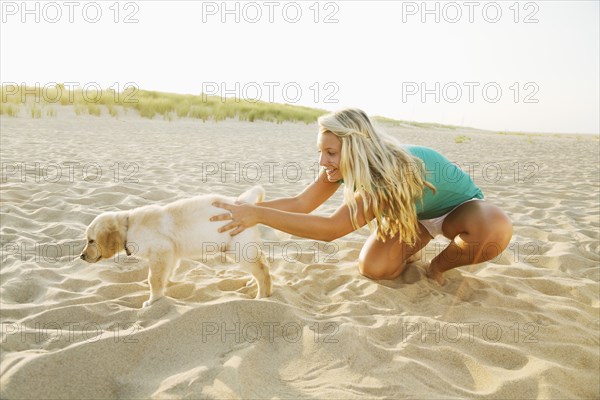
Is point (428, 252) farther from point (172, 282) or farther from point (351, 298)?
point (172, 282)

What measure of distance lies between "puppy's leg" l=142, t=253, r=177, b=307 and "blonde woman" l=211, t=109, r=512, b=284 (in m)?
0.53

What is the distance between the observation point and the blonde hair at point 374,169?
259 cm

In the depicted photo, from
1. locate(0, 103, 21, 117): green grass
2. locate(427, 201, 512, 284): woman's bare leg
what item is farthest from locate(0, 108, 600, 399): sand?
locate(0, 103, 21, 117): green grass

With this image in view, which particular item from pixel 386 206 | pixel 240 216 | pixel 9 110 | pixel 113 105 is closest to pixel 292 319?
pixel 240 216

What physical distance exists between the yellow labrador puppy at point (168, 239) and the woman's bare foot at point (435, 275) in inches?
50.2

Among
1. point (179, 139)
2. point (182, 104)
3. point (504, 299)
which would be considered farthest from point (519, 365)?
point (182, 104)

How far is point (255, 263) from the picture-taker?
2.82 meters

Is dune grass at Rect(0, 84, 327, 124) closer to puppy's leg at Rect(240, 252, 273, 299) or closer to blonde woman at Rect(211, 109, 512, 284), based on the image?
puppy's leg at Rect(240, 252, 273, 299)

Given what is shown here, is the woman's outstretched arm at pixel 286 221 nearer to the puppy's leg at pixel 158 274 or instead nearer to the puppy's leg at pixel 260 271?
the puppy's leg at pixel 260 271

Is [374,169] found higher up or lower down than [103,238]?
higher up

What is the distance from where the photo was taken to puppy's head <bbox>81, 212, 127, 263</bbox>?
286cm

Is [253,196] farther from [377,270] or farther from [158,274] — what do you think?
[377,270]

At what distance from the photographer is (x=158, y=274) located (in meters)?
2.82

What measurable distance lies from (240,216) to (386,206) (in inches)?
36.8
